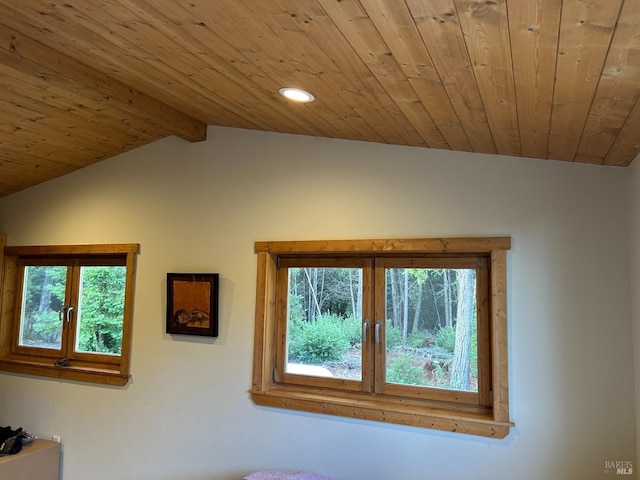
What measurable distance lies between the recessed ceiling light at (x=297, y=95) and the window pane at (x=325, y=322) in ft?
3.95

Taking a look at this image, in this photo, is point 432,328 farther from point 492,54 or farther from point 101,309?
point 101,309

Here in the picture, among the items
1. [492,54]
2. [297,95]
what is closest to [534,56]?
[492,54]

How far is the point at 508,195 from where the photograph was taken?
8.48 ft

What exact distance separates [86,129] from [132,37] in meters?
1.48

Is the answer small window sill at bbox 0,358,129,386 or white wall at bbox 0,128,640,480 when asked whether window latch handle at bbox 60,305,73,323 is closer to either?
small window sill at bbox 0,358,129,386

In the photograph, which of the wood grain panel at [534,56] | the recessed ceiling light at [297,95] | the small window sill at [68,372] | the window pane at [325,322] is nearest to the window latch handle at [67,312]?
the small window sill at [68,372]

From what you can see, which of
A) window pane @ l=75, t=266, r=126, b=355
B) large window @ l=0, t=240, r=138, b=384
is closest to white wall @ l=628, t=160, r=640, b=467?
large window @ l=0, t=240, r=138, b=384

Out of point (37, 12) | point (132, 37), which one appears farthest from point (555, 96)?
point (37, 12)

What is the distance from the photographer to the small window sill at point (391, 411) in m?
2.51

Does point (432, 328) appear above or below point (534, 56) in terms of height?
below

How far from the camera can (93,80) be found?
8.36 feet

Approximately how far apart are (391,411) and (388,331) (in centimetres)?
48

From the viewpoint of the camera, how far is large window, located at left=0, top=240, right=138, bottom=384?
3.68 metres

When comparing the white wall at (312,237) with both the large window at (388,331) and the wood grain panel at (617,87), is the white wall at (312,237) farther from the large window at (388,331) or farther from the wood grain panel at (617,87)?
the wood grain panel at (617,87)
